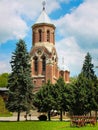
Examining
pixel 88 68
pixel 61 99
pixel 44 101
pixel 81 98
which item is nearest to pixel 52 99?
pixel 44 101

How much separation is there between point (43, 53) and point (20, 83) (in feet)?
84.8

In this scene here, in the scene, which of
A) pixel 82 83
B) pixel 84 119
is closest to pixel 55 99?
pixel 82 83

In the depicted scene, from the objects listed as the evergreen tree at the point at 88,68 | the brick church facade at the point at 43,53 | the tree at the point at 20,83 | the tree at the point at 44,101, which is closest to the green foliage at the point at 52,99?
the tree at the point at 44,101

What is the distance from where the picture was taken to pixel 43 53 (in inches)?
2859

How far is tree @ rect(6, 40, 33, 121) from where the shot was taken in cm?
4612

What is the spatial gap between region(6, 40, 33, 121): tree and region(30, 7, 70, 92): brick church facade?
2354 centimetres

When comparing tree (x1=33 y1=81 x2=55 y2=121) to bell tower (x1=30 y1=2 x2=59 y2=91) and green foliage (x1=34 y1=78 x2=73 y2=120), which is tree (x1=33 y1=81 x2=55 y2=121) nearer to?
green foliage (x1=34 y1=78 x2=73 y2=120)

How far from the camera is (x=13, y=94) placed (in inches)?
1827

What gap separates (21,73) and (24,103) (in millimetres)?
4118

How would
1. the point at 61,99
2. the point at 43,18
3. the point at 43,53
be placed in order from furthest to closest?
the point at 43,18, the point at 43,53, the point at 61,99

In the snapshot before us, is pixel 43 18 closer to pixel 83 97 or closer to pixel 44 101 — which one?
pixel 44 101

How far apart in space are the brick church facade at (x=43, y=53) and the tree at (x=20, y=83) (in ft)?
77.2

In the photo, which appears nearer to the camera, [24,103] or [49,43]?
[24,103]

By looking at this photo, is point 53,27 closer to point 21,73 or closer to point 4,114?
point 4,114
